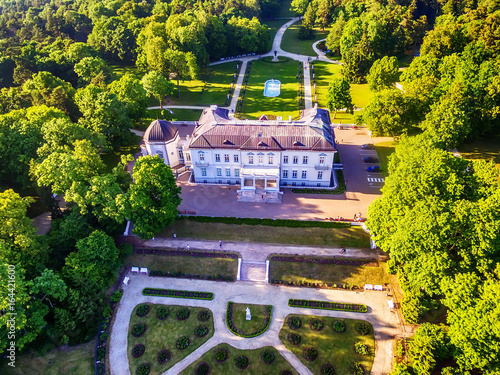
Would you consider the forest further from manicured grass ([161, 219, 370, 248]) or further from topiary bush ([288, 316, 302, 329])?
topiary bush ([288, 316, 302, 329])

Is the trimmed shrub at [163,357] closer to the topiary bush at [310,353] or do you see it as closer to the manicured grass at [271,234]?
the topiary bush at [310,353]

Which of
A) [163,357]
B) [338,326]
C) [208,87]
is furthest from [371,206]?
[208,87]

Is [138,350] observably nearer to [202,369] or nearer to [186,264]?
[202,369]

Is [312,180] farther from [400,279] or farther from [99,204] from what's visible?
[99,204]

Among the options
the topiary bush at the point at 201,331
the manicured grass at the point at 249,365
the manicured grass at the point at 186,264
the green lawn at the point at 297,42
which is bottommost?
the manicured grass at the point at 249,365

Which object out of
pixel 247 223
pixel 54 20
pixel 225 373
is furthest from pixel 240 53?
pixel 225 373

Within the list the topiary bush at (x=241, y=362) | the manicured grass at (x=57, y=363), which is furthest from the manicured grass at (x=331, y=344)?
the manicured grass at (x=57, y=363)
